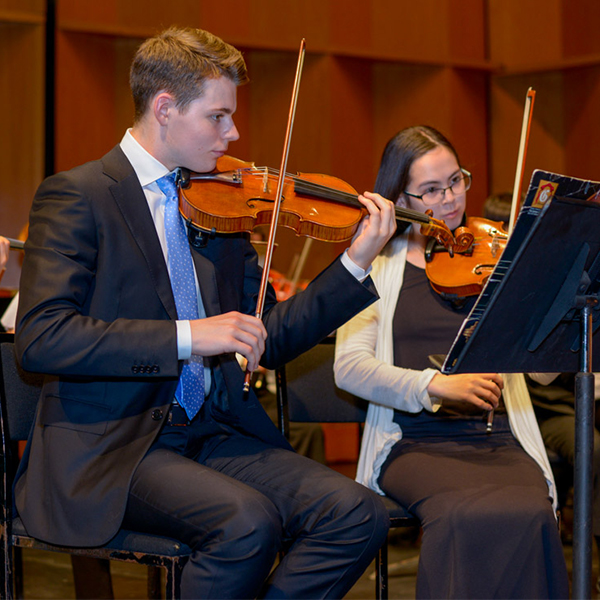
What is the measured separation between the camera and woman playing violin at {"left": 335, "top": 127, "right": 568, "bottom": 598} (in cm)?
165

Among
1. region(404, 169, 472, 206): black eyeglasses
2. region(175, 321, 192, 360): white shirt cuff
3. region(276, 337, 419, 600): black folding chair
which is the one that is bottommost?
region(276, 337, 419, 600): black folding chair

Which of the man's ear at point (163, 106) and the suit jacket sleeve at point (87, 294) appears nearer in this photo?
the suit jacket sleeve at point (87, 294)

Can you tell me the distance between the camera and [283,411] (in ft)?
6.73

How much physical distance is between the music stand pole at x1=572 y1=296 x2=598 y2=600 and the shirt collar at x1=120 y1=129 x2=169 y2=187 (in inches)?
35.4

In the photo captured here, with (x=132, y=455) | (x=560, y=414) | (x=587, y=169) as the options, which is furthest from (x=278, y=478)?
(x=587, y=169)

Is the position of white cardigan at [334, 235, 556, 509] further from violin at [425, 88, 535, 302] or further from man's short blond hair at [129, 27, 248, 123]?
man's short blond hair at [129, 27, 248, 123]

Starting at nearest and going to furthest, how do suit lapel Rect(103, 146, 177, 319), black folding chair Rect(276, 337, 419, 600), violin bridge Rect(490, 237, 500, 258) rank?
suit lapel Rect(103, 146, 177, 319)
violin bridge Rect(490, 237, 500, 258)
black folding chair Rect(276, 337, 419, 600)

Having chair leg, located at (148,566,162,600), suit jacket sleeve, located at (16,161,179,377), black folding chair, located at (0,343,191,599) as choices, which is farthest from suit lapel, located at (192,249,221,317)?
chair leg, located at (148,566,162,600)

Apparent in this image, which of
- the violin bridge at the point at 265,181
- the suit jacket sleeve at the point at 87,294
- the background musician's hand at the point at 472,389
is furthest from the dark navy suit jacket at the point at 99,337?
the background musician's hand at the point at 472,389

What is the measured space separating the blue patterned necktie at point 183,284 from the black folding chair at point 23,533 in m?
0.28

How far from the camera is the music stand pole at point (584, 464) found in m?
1.34

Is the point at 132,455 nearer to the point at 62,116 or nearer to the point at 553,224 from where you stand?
the point at 553,224

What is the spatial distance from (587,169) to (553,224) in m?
3.98

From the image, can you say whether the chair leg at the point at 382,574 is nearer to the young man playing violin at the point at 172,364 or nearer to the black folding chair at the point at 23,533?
the young man playing violin at the point at 172,364
